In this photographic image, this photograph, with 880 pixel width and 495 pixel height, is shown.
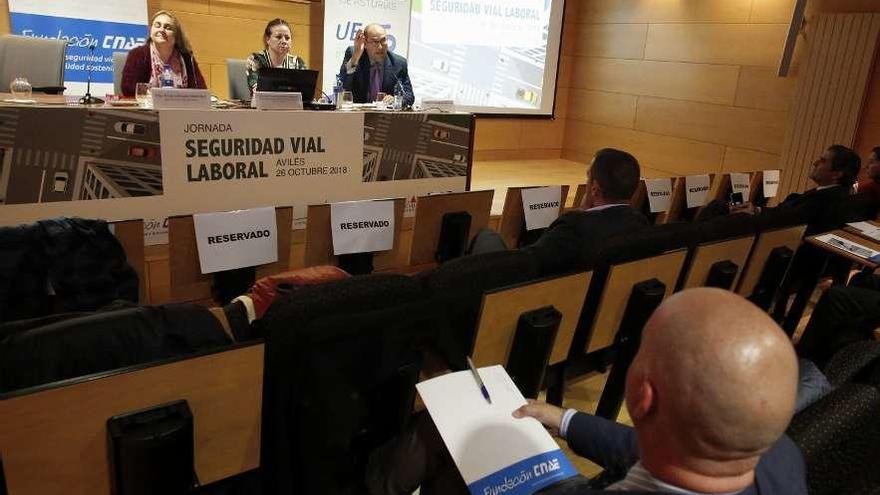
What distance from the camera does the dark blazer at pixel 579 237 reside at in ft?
6.38

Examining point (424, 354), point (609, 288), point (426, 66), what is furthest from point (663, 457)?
point (426, 66)

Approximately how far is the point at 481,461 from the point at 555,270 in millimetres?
1011

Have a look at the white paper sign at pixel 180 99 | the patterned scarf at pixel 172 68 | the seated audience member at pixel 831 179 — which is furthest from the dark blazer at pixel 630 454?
the patterned scarf at pixel 172 68

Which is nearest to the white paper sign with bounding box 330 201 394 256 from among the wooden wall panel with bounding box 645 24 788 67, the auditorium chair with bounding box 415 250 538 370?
the auditorium chair with bounding box 415 250 538 370

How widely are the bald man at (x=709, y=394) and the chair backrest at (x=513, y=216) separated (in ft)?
6.06

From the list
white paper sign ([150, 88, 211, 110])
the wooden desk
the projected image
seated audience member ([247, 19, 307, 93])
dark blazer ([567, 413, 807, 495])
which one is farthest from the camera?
the projected image

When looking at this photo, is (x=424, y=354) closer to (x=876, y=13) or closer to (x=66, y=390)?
(x=66, y=390)

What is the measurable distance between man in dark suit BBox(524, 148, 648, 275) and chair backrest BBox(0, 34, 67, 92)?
3295 mm

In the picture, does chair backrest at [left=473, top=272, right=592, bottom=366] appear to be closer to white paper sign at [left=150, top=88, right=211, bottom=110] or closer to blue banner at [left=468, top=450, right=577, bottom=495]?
blue banner at [left=468, top=450, right=577, bottom=495]

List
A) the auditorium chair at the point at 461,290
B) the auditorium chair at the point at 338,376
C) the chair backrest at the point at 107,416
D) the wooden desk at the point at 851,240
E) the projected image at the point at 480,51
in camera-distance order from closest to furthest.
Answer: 1. the chair backrest at the point at 107,416
2. the auditorium chair at the point at 338,376
3. the auditorium chair at the point at 461,290
4. the wooden desk at the point at 851,240
5. the projected image at the point at 480,51

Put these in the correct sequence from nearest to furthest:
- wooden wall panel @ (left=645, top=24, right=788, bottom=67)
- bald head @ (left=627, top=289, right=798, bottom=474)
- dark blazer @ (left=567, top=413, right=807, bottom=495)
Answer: bald head @ (left=627, top=289, right=798, bottom=474) → dark blazer @ (left=567, top=413, right=807, bottom=495) → wooden wall panel @ (left=645, top=24, right=788, bottom=67)

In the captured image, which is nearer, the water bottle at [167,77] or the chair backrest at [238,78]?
the water bottle at [167,77]

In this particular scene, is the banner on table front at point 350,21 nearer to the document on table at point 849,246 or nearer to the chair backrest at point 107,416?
the document on table at point 849,246

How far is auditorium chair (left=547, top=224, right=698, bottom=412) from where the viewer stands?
6.12 feet
